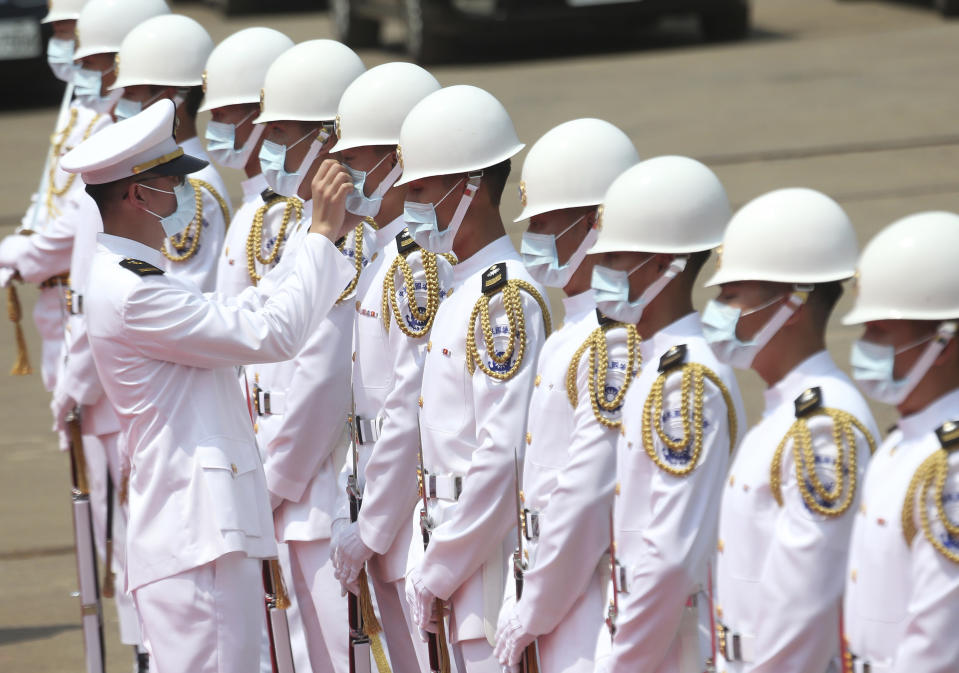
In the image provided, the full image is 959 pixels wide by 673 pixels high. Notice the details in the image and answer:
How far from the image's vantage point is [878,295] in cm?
300

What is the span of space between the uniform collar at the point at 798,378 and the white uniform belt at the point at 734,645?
1.45ft

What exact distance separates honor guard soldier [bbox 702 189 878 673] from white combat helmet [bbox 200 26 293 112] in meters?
2.55

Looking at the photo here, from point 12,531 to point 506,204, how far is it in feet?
14.3

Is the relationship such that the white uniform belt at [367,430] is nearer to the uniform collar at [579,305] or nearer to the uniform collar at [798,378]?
the uniform collar at [579,305]

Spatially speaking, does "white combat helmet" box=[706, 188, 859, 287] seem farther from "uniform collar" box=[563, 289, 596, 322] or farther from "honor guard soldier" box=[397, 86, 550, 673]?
"honor guard soldier" box=[397, 86, 550, 673]

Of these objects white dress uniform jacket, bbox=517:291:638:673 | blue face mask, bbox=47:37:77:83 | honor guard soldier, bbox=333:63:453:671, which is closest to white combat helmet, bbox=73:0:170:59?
blue face mask, bbox=47:37:77:83

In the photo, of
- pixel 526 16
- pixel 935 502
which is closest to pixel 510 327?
pixel 935 502

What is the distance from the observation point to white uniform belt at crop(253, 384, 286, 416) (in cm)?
501

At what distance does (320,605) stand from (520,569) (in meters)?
1.21

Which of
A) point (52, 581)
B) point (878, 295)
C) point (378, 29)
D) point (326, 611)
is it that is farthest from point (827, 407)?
point (378, 29)

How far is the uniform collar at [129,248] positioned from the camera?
425 centimetres

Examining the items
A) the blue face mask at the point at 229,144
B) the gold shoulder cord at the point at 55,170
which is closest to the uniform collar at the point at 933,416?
the blue face mask at the point at 229,144

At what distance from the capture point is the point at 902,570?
292 cm

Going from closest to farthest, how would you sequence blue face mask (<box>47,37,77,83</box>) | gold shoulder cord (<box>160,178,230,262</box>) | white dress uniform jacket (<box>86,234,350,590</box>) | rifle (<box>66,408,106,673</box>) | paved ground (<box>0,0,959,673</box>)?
white dress uniform jacket (<box>86,234,350,590</box>) < rifle (<box>66,408,106,673</box>) < gold shoulder cord (<box>160,178,230,262</box>) < paved ground (<box>0,0,959,673</box>) < blue face mask (<box>47,37,77,83</box>)
